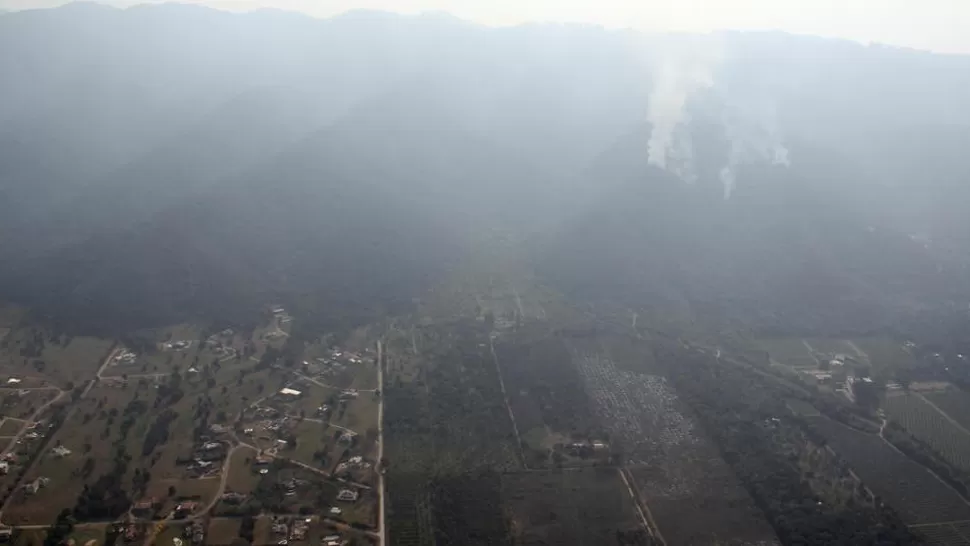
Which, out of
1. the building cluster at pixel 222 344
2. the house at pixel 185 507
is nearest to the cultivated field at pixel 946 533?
the house at pixel 185 507

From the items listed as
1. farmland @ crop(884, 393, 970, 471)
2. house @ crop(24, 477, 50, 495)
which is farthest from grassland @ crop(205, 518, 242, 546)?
farmland @ crop(884, 393, 970, 471)

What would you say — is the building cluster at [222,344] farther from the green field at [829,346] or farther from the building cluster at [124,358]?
the green field at [829,346]

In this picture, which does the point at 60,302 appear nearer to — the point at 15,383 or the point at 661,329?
the point at 15,383

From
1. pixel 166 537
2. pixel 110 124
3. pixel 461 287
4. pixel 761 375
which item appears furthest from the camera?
pixel 110 124

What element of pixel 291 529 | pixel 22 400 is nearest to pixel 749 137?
pixel 291 529

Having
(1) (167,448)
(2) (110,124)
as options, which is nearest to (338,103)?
(2) (110,124)
